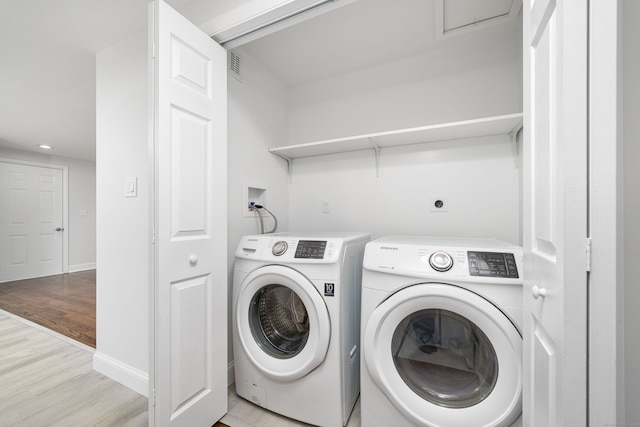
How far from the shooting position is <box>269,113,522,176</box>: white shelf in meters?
1.45

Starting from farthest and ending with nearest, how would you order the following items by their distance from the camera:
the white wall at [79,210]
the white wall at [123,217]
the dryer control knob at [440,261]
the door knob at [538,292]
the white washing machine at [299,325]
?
the white wall at [79,210] < the white wall at [123,217] < the white washing machine at [299,325] < the dryer control knob at [440,261] < the door knob at [538,292]

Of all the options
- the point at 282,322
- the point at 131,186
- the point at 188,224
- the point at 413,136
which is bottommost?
the point at 282,322

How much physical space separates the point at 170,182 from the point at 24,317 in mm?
3077

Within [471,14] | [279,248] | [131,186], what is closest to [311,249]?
[279,248]

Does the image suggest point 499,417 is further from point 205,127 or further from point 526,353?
point 205,127

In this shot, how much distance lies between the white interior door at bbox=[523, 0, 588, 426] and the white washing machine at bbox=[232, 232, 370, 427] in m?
0.73

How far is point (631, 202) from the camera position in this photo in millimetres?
496

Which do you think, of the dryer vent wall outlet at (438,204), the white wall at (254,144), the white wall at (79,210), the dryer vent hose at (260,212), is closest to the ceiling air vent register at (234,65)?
the white wall at (254,144)

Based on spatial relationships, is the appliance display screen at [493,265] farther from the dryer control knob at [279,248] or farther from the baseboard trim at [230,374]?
the baseboard trim at [230,374]

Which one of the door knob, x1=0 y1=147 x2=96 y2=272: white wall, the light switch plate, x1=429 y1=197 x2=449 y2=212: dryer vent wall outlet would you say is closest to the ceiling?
the light switch plate

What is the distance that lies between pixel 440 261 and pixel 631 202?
0.62 meters

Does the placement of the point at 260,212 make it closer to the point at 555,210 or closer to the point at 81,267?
the point at 555,210

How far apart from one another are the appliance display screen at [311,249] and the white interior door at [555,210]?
81 centimetres

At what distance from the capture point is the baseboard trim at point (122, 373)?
1565 mm
